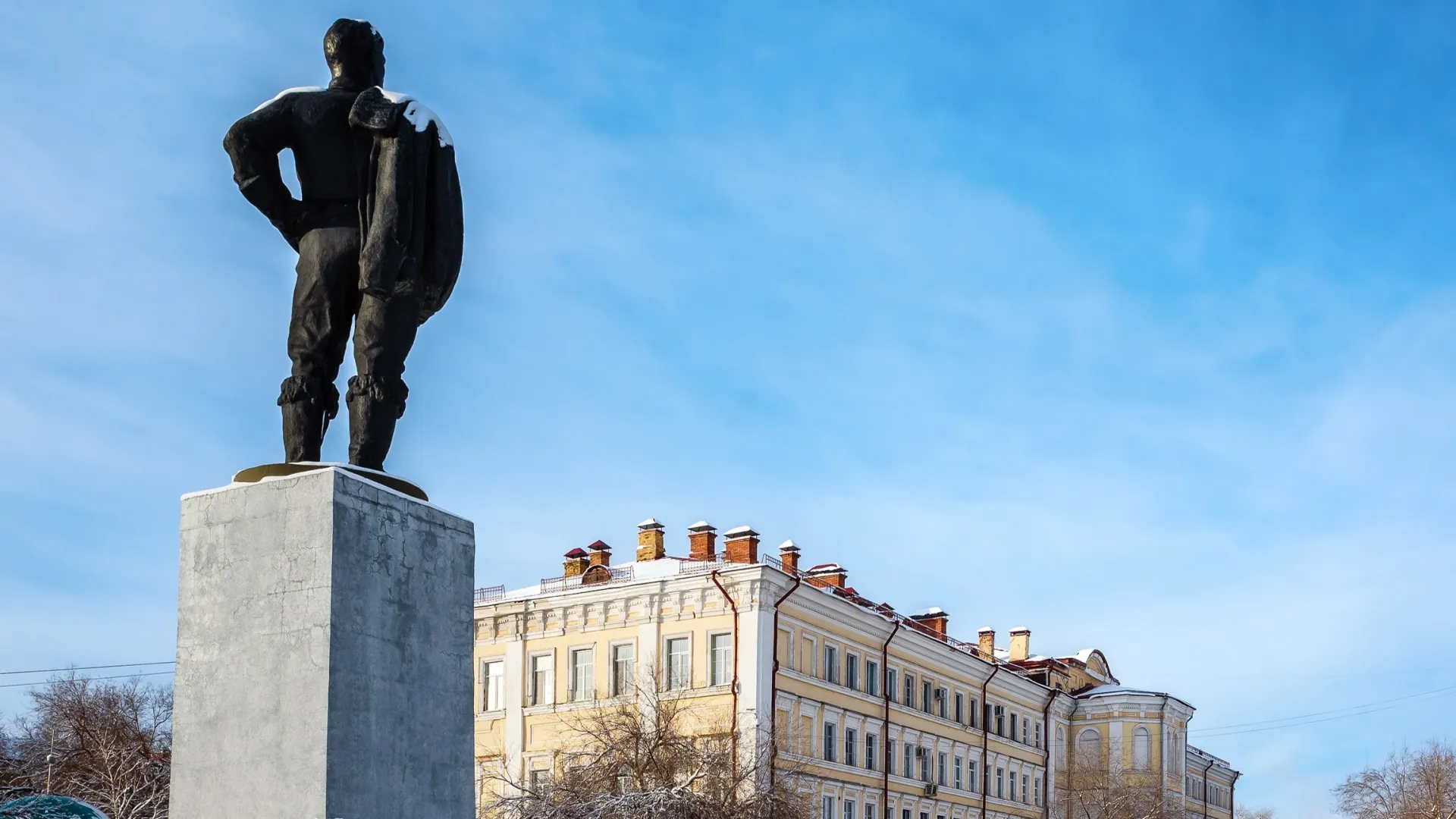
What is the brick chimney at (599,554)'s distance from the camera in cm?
4369

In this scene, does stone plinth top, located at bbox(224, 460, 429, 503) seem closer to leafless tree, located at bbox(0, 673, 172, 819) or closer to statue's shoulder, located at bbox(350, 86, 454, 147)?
statue's shoulder, located at bbox(350, 86, 454, 147)

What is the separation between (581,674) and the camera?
41406mm

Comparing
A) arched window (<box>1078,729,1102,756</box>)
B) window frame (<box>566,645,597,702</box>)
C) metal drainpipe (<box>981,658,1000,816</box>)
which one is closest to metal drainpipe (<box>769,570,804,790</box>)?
window frame (<box>566,645,597,702</box>)

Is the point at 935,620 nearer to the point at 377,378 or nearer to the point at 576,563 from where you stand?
the point at 576,563

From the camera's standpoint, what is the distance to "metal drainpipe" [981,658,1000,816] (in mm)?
50969

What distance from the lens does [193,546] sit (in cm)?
484

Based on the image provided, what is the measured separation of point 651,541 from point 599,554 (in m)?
1.42

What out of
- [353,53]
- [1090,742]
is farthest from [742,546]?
[353,53]

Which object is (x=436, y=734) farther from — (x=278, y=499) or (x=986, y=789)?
(x=986, y=789)

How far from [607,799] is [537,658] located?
1497 cm

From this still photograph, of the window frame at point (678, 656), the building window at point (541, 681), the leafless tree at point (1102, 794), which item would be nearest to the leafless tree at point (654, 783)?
the window frame at point (678, 656)

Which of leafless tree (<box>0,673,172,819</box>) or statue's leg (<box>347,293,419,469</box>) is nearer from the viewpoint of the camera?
statue's leg (<box>347,293,419,469</box>)

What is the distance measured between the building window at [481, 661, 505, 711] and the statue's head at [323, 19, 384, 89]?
38246mm

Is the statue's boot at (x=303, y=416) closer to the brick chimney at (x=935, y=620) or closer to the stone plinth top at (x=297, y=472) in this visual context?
the stone plinth top at (x=297, y=472)
